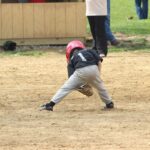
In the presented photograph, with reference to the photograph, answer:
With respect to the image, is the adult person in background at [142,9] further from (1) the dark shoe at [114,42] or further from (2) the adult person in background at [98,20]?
(2) the adult person in background at [98,20]

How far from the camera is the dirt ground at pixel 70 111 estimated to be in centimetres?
757

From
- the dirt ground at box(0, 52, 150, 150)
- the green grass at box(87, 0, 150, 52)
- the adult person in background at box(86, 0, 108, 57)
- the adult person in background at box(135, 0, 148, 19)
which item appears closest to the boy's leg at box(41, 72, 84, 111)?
the dirt ground at box(0, 52, 150, 150)

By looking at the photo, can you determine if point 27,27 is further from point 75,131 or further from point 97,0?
point 75,131

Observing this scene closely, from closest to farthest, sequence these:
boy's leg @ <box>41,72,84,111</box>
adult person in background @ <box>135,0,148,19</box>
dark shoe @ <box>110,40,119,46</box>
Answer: boy's leg @ <box>41,72,84,111</box> < dark shoe @ <box>110,40,119,46</box> < adult person in background @ <box>135,0,148,19</box>

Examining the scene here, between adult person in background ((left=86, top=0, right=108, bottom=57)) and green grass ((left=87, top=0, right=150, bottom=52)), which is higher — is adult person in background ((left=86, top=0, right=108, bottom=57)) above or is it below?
above

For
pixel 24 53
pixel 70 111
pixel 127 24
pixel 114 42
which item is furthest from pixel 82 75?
pixel 127 24

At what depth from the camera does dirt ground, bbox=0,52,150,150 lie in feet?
24.8

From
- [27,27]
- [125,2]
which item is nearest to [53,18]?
[27,27]

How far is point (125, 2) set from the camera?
105 ft

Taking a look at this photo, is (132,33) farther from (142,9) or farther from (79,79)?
(79,79)

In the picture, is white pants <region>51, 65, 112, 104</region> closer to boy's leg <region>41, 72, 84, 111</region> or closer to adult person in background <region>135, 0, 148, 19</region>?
boy's leg <region>41, 72, 84, 111</region>

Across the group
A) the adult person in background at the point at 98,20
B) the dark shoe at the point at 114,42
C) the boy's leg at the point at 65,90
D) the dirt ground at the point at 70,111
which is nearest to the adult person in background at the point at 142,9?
the dark shoe at the point at 114,42

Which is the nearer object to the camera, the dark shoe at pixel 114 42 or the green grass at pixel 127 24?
the dark shoe at pixel 114 42

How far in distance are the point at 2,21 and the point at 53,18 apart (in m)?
1.17
